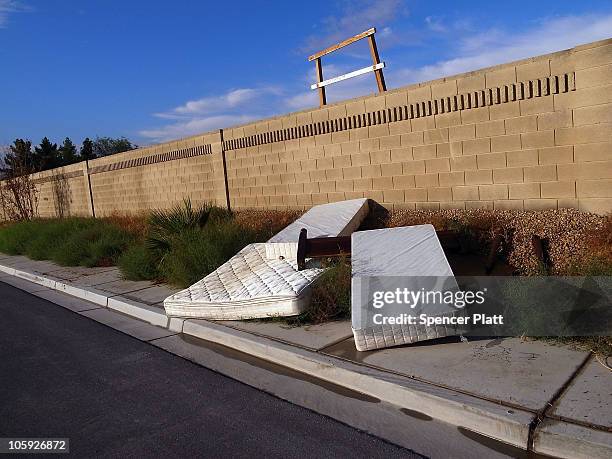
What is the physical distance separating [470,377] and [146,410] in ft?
9.10

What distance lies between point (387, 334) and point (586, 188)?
3603mm

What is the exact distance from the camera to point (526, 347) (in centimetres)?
507

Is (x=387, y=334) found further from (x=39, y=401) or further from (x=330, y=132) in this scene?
(x=330, y=132)

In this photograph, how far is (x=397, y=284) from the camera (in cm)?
575

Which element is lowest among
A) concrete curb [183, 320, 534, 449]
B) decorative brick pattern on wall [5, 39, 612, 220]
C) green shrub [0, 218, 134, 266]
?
concrete curb [183, 320, 534, 449]

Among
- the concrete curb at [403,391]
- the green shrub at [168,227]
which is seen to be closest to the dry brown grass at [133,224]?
the green shrub at [168,227]

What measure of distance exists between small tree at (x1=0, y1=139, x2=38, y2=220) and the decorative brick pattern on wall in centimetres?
1715

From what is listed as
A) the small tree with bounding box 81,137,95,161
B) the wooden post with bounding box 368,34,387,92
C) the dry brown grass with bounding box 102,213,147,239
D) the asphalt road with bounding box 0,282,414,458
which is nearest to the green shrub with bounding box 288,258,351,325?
the asphalt road with bounding box 0,282,414,458

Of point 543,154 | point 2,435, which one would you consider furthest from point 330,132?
point 2,435

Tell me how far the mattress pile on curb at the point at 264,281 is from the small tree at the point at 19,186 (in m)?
22.0

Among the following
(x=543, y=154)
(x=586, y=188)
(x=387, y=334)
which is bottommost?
(x=387, y=334)

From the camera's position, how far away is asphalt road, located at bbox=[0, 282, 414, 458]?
13.4 ft

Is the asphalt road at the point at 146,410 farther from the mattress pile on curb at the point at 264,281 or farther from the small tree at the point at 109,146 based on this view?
the small tree at the point at 109,146

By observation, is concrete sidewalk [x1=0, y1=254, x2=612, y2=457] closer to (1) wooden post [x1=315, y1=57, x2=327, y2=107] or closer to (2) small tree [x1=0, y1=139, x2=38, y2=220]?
(1) wooden post [x1=315, y1=57, x2=327, y2=107]
